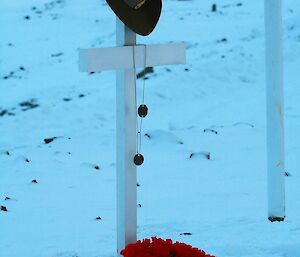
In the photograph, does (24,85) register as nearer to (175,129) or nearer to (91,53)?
(175,129)

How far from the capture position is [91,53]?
2.92m

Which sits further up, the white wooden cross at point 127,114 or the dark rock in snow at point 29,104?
the white wooden cross at point 127,114

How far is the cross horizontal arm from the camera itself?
293 centimetres

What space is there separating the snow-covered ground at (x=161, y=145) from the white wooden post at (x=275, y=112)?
0.19 metres

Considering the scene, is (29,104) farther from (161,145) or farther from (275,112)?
(275,112)

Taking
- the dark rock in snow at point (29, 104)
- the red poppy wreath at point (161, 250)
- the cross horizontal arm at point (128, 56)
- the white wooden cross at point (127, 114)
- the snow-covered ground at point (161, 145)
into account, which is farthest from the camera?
the dark rock in snow at point (29, 104)

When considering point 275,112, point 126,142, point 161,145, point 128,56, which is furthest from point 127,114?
point 161,145

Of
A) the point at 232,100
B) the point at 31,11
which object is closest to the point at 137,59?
the point at 232,100

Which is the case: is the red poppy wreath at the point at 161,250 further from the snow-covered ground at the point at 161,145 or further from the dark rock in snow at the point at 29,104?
the dark rock in snow at the point at 29,104

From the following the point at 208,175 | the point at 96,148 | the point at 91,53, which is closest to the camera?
the point at 91,53

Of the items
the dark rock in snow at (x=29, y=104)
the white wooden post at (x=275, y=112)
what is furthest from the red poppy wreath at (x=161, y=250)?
the dark rock in snow at (x=29, y=104)

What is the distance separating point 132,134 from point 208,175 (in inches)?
107

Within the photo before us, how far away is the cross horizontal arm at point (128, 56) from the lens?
2934mm

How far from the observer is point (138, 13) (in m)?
3.02
